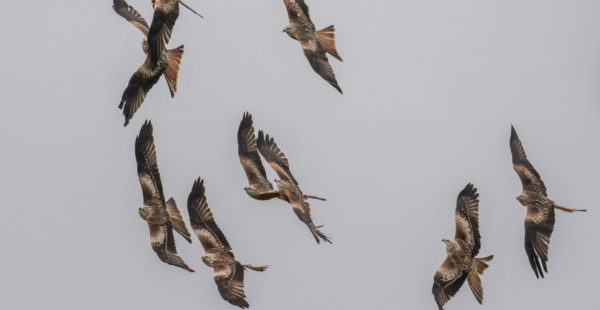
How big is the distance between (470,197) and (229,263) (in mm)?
4162

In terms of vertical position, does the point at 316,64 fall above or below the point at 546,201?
above

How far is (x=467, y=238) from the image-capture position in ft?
66.1

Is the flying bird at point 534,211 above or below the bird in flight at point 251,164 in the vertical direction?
below

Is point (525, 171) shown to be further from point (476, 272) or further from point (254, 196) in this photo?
point (254, 196)

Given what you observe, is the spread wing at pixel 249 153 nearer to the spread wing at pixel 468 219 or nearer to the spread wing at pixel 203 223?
the spread wing at pixel 203 223

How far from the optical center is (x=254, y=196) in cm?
2145

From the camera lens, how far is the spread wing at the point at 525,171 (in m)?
21.6

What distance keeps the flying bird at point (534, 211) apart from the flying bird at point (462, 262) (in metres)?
0.98

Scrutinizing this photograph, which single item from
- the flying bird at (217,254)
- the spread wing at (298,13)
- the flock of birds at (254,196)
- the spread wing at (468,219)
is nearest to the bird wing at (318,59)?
the flock of birds at (254,196)

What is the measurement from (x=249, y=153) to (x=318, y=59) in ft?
8.23

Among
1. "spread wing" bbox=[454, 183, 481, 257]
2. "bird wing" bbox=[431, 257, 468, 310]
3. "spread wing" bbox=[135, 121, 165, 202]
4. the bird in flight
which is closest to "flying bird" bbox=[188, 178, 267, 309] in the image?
the bird in flight

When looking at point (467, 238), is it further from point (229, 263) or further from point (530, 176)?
point (229, 263)

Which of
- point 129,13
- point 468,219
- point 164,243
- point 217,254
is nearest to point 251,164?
point 217,254

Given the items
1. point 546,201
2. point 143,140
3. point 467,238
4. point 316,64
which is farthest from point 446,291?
point 143,140
